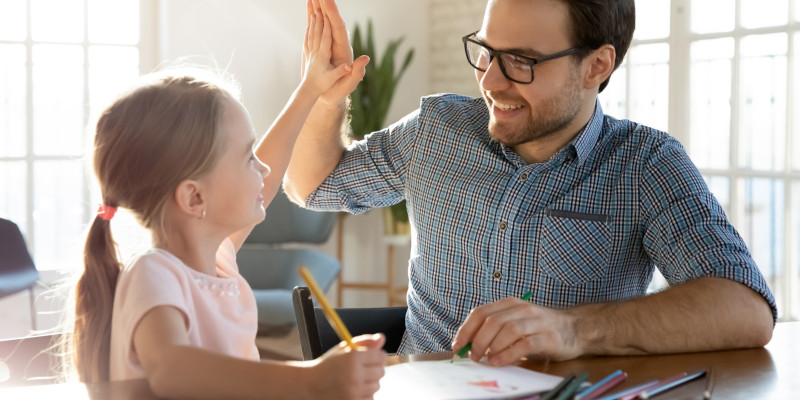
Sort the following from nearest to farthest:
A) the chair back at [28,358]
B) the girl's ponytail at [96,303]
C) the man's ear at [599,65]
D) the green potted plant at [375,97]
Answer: the girl's ponytail at [96,303] → the chair back at [28,358] → the man's ear at [599,65] → the green potted plant at [375,97]

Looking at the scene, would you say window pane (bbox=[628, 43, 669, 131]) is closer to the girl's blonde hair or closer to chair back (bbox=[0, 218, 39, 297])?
chair back (bbox=[0, 218, 39, 297])

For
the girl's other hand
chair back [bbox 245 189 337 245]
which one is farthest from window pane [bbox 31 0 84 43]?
the girl's other hand

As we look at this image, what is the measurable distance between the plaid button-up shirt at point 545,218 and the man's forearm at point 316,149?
20 centimetres

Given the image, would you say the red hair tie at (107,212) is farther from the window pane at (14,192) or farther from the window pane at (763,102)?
the window pane at (14,192)

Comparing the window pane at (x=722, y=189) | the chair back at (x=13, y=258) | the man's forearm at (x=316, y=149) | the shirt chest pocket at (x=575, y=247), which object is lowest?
the chair back at (x=13, y=258)

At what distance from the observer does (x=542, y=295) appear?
192cm

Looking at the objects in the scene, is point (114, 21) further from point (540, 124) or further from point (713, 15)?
point (540, 124)

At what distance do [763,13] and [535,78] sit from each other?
81.7 inches

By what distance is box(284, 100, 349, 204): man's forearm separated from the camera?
208 centimetres

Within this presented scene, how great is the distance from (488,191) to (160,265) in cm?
95

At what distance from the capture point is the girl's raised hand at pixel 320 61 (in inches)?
70.3

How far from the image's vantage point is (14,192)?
4.57 metres

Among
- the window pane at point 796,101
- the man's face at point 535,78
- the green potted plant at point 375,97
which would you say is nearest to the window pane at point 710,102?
the window pane at point 796,101

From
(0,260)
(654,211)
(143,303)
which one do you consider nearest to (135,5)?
(0,260)
